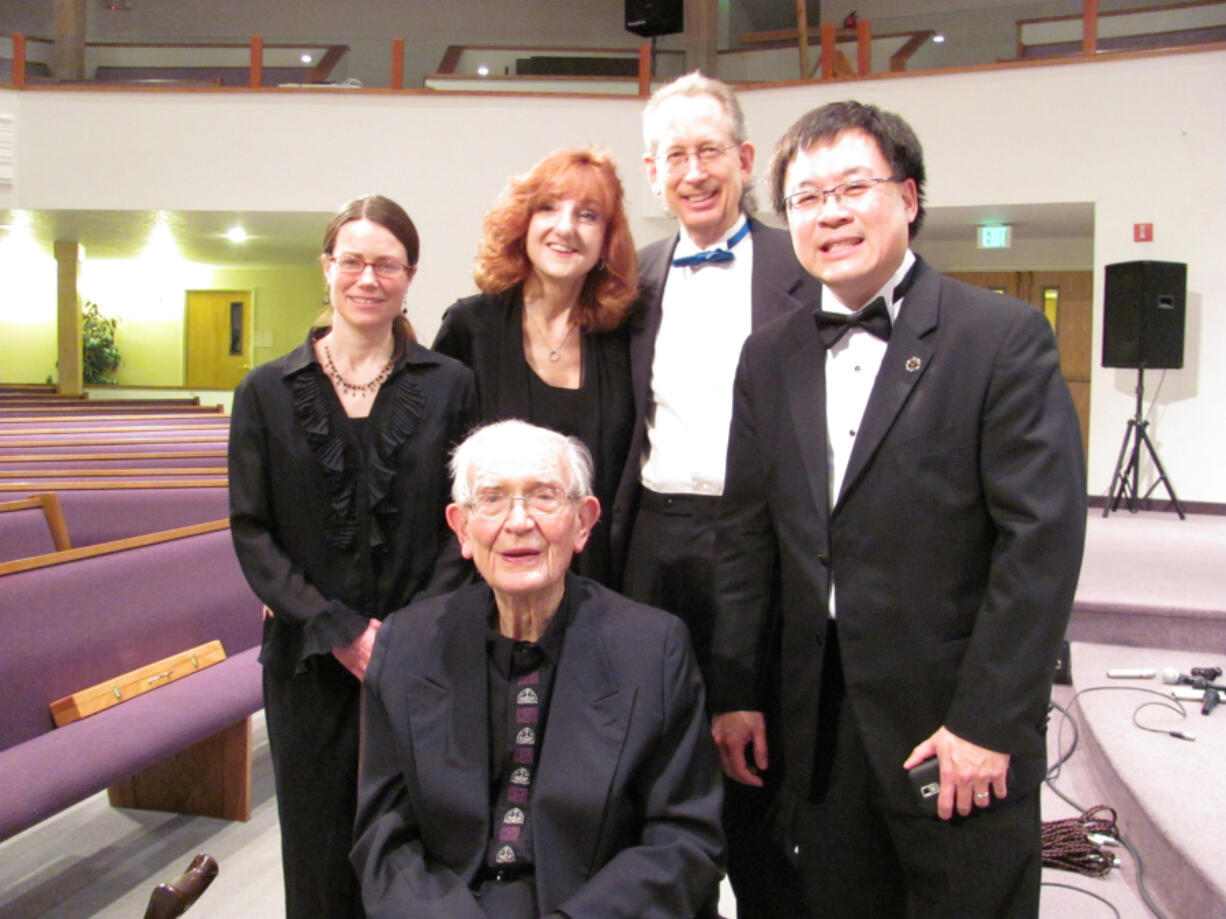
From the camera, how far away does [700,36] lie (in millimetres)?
8289

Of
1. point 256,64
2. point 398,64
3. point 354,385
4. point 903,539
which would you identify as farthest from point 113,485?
point 256,64

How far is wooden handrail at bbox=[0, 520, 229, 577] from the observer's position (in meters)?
2.28

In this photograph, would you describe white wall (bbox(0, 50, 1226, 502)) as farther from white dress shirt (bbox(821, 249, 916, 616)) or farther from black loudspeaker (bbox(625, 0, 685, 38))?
white dress shirt (bbox(821, 249, 916, 616))

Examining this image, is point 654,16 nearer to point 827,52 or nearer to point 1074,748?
point 827,52

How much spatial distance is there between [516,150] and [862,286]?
6.95 metres

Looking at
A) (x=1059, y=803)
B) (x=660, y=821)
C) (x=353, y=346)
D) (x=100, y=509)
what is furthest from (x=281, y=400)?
(x=100, y=509)

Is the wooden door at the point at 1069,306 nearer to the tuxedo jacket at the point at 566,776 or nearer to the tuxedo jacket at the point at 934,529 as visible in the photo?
the tuxedo jacket at the point at 934,529

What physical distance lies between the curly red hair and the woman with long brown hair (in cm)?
17

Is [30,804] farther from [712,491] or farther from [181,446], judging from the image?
[181,446]

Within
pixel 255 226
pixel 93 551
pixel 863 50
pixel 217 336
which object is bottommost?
pixel 93 551

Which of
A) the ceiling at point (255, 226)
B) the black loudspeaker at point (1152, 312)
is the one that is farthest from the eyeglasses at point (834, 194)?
the ceiling at point (255, 226)

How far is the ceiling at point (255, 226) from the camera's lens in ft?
24.8

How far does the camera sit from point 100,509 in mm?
3797

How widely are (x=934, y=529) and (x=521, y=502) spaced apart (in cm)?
57
